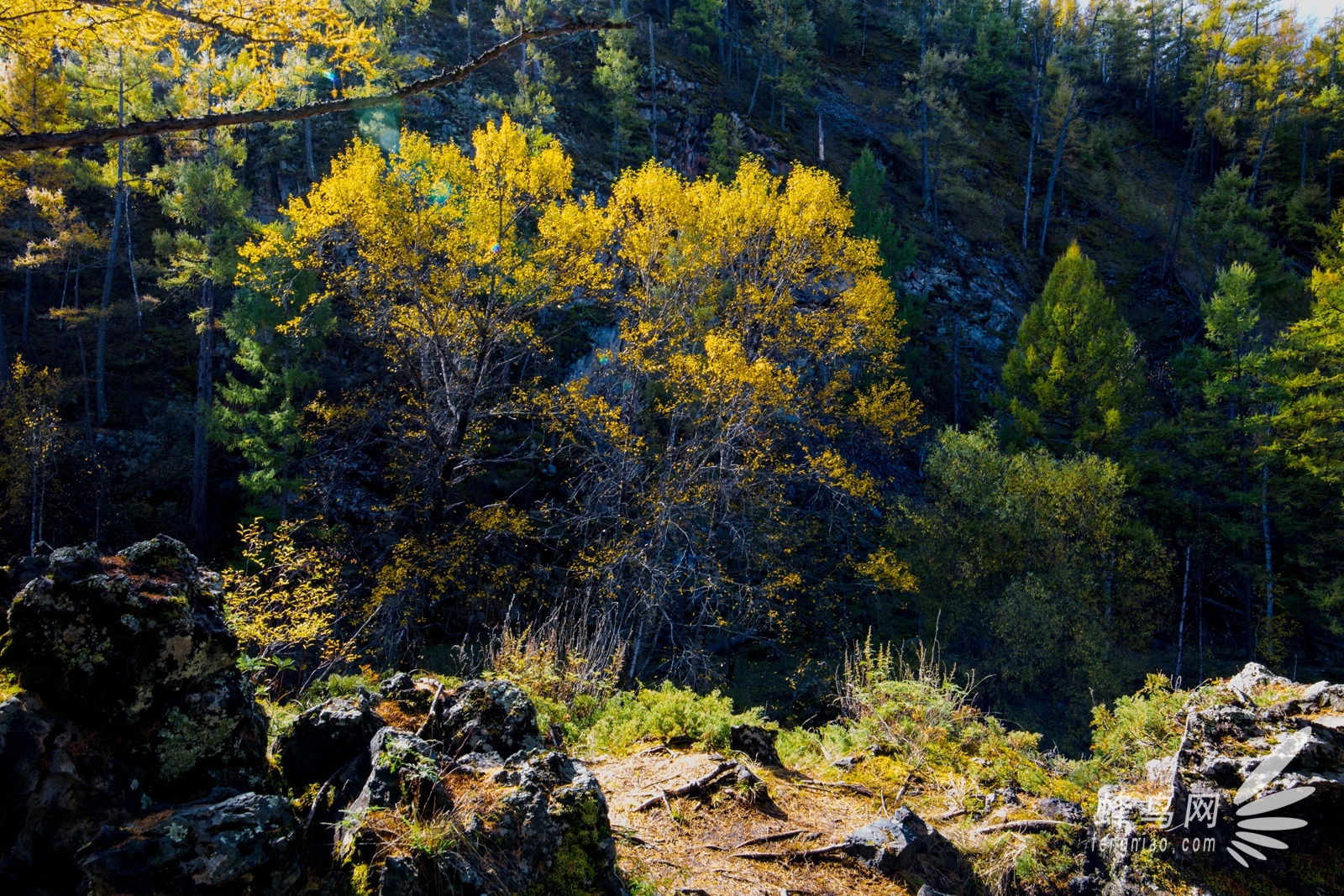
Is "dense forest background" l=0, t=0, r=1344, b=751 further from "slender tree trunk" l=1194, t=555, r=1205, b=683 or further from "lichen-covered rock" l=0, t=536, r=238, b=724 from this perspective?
"lichen-covered rock" l=0, t=536, r=238, b=724

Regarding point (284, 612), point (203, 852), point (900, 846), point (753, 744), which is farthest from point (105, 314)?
point (900, 846)

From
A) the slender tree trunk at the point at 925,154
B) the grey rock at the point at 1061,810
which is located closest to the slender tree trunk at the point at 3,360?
the grey rock at the point at 1061,810

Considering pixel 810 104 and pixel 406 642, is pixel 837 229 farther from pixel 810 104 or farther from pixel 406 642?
pixel 810 104

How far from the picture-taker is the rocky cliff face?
2281mm

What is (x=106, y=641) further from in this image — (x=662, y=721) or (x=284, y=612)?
(x=284, y=612)

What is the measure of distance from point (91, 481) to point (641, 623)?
15.8 m

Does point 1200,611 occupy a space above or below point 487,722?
below

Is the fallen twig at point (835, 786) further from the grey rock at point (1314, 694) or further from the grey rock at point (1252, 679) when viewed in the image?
the grey rock at point (1314, 694)

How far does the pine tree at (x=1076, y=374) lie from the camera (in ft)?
66.3

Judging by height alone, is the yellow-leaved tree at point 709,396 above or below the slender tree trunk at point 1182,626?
above

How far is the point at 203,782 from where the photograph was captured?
271cm

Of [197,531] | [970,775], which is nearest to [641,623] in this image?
[970,775]

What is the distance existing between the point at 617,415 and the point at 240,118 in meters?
11.0

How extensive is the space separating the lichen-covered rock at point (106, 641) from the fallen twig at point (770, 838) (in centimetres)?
315
